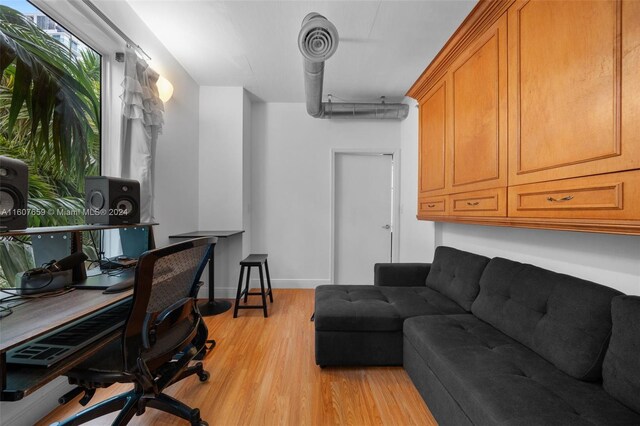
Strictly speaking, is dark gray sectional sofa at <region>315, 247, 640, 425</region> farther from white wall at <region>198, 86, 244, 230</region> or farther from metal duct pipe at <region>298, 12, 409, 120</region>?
metal duct pipe at <region>298, 12, 409, 120</region>

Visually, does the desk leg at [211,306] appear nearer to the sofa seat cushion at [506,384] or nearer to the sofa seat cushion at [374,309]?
the sofa seat cushion at [374,309]

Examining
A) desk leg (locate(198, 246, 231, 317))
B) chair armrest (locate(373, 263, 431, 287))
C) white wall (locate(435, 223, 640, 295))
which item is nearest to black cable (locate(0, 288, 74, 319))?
desk leg (locate(198, 246, 231, 317))

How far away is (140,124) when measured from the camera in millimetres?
2178

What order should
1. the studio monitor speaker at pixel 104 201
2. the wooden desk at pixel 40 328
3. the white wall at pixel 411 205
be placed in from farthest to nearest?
the white wall at pixel 411 205 < the studio monitor speaker at pixel 104 201 < the wooden desk at pixel 40 328

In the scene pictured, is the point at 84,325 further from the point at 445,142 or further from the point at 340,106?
the point at 340,106

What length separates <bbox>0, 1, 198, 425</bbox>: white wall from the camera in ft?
4.98

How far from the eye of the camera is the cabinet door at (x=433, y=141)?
230 cm

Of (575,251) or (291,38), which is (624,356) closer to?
(575,251)

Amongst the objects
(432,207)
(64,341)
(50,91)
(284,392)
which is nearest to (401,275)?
(432,207)

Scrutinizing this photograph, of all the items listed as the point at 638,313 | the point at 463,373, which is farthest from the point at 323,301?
the point at 638,313

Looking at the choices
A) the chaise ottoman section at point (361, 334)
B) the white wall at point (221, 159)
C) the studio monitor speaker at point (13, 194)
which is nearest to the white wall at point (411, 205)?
the chaise ottoman section at point (361, 334)

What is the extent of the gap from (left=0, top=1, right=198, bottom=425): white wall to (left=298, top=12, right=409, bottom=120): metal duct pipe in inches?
56.4

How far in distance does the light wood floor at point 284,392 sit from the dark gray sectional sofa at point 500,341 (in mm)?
119

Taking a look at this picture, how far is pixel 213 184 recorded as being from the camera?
11.4 feet
